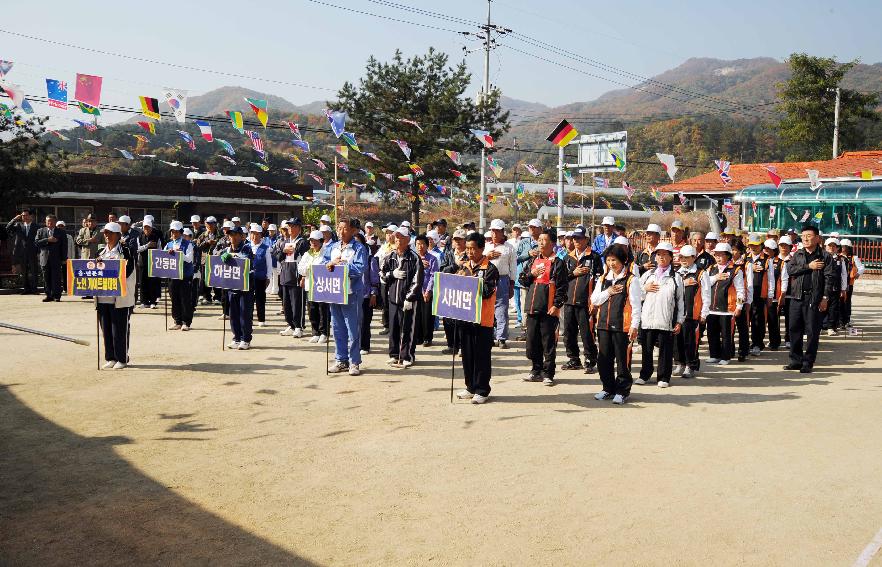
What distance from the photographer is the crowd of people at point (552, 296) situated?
8352 mm

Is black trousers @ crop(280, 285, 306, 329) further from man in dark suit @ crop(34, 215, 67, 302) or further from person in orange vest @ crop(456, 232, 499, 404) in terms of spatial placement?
man in dark suit @ crop(34, 215, 67, 302)

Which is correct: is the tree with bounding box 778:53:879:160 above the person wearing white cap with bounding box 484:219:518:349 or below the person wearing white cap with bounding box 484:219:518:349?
above

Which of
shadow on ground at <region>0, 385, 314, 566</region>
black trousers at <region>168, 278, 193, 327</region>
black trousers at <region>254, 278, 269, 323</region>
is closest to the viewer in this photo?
shadow on ground at <region>0, 385, 314, 566</region>

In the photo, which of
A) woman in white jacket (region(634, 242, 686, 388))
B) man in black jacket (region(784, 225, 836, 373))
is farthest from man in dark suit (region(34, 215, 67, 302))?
man in black jacket (region(784, 225, 836, 373))

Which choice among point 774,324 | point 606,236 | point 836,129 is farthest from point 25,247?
point 836,129

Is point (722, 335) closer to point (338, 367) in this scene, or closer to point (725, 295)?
point (725, 295)

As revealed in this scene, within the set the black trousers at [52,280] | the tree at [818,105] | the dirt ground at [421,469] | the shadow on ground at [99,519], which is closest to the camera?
the shadow on ground at [99,519]

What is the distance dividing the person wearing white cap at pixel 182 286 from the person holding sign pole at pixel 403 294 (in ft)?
14.3

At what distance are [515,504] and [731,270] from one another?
22.8 feet

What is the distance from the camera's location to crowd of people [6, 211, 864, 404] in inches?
329

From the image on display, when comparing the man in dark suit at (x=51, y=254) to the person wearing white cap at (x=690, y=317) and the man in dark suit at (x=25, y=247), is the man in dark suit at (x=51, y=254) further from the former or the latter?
the person wearing white cap at (x=690, y=317)

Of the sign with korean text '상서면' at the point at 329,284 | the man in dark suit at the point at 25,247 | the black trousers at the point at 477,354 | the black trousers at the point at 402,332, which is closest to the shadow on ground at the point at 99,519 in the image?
the sign with korean text '상서면' at the point at 329,284

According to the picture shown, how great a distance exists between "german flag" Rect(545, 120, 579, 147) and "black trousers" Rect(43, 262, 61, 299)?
1332cm

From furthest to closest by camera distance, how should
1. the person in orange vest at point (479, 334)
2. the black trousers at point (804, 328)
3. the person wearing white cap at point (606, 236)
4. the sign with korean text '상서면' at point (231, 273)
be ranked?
the person wearing white cap at point (606, 236) → the sign with korean text '상서면' at point (231, 273) → the black trousers at point (804, 328) → the person in orange vest at point (479, 334)
